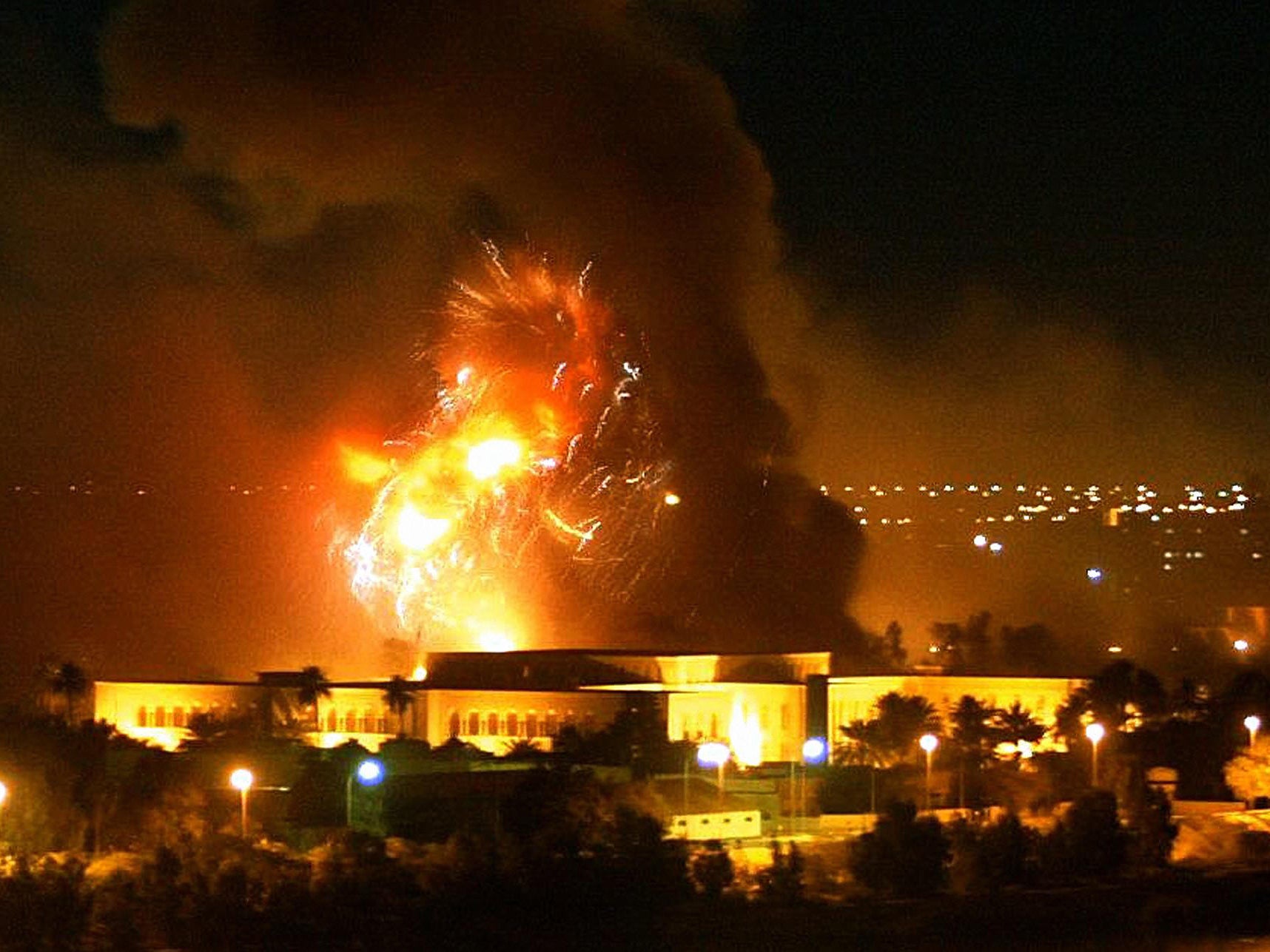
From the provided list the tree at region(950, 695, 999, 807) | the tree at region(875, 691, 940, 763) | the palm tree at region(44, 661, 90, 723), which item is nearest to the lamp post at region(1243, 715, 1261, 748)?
the tree at region(950, 695, 999, 807)

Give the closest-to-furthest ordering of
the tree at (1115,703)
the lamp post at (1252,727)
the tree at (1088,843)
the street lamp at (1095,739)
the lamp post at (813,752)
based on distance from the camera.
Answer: the tree at (1088,843)
the lamp post at (813,752)
the street lamp at (1095,739)
the lamp post at (1252,727)
the tree at (1115,703)

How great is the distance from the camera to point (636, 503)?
27.8 metres

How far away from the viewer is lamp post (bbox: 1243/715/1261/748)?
23.8m

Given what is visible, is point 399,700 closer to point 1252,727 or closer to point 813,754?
point 813,754

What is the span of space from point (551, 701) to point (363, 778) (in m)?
5.05

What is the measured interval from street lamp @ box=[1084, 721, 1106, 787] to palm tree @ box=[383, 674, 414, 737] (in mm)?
6889

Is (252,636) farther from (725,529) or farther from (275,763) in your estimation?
(275,763)

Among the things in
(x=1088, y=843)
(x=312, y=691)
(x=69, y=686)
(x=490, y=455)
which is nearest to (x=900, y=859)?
(x=1088, y=843)

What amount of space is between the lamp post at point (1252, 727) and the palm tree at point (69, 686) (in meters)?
12.1

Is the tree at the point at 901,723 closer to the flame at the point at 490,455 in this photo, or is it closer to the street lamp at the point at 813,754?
the street lamp at the point at 813,754

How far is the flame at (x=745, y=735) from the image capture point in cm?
2398

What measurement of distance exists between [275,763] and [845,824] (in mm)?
4848

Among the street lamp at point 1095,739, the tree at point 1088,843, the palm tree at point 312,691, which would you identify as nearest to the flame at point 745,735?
the street lamp at point 1095,739

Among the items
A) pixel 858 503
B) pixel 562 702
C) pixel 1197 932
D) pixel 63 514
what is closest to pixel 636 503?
pixel 562 702
